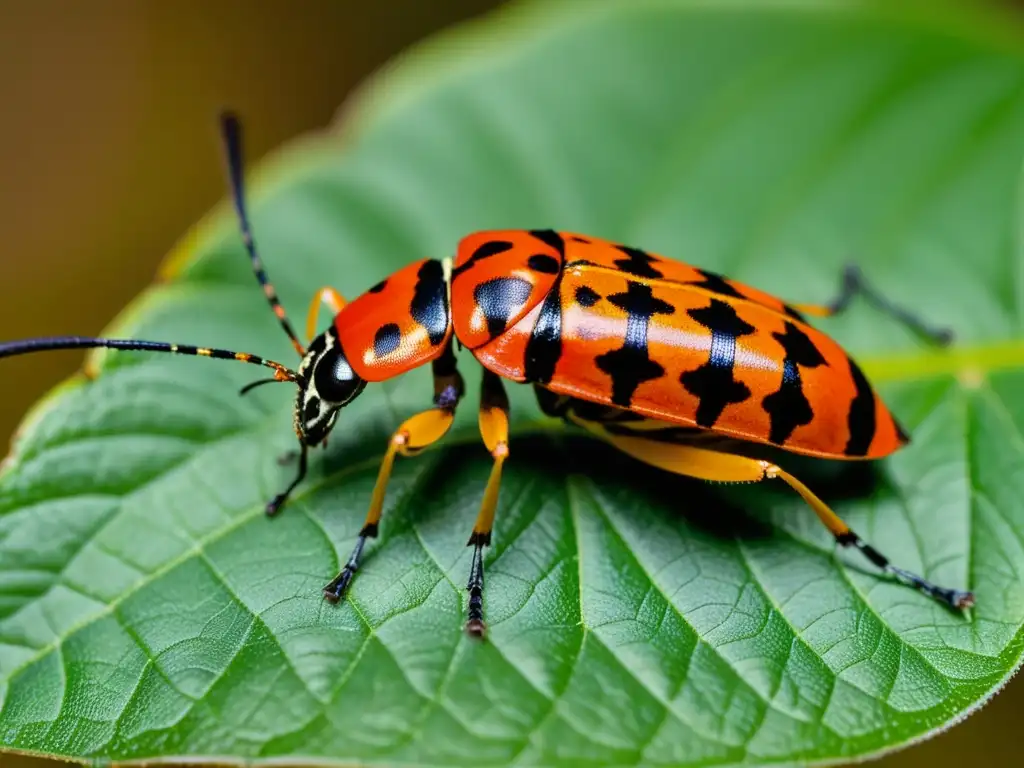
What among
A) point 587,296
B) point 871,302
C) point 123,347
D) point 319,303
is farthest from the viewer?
point 871,302

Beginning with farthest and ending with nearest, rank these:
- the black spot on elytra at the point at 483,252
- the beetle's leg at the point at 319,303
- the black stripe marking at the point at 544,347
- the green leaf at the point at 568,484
A: 1. the beetle's leg at the point at 319,303
2. the black spot on elytra at the point at 483,252
3. the black stripe marking at the point at 544,347
4. the green leaf at the point at 568,484

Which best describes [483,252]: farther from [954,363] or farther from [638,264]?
[954,363]

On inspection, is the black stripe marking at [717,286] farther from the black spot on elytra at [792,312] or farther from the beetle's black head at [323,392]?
the beetle's black head at [323,392]

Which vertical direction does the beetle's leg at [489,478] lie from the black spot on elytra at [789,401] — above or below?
below

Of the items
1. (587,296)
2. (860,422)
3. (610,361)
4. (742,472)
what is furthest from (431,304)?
(860,422)

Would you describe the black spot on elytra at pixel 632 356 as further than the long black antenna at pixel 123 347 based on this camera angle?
Yes

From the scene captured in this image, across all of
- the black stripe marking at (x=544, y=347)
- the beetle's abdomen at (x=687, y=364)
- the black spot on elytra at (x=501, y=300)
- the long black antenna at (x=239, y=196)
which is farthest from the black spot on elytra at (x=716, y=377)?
the long black antenna at (x=239, y=196)
